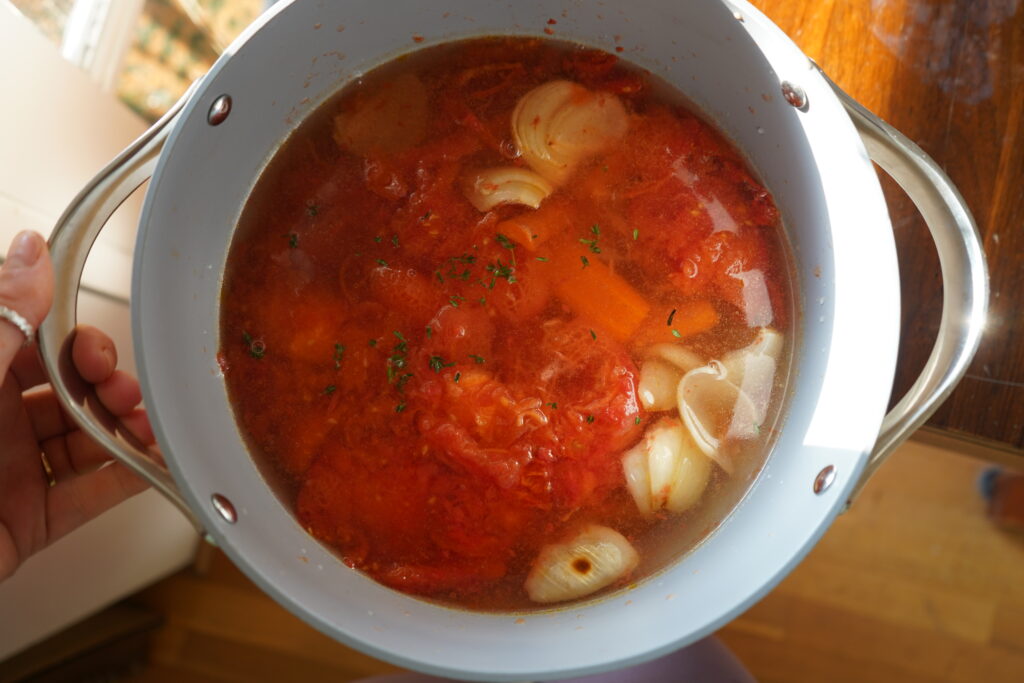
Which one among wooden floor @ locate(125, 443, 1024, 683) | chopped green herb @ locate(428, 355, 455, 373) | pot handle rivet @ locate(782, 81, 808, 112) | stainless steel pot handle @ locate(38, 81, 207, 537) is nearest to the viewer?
stainless steel pot handle @ locate(38, 81, 207, 537)

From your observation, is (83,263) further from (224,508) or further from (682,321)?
(682,321)

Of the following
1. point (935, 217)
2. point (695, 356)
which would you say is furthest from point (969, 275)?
point (695, 356)

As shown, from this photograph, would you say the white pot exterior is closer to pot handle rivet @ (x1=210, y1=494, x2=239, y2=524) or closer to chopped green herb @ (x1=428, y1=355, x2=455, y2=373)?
pot handle rivet @ (x1=210, y1=494, x2=239, y2=524)

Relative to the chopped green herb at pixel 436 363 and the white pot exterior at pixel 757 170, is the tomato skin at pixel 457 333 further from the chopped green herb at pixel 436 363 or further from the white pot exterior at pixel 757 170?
the white pot exterior at pixel 757 170

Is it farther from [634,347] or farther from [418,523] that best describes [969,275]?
[418,523]

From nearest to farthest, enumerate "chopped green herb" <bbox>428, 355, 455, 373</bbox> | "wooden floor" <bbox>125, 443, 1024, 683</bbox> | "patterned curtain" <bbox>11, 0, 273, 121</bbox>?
1. "chopped green herb" <bbox>428, 355, 455, 373</bbox>
2. "patterned curtain" <bbox>11, 0, 273, 121</bbox>
3. "wooden floor" <bbox>125, 443, 1024, 683</bbox>

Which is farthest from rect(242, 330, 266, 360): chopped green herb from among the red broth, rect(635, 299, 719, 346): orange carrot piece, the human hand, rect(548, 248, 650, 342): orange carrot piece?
rect(635, 299, 719, 346): orange carrot piece
